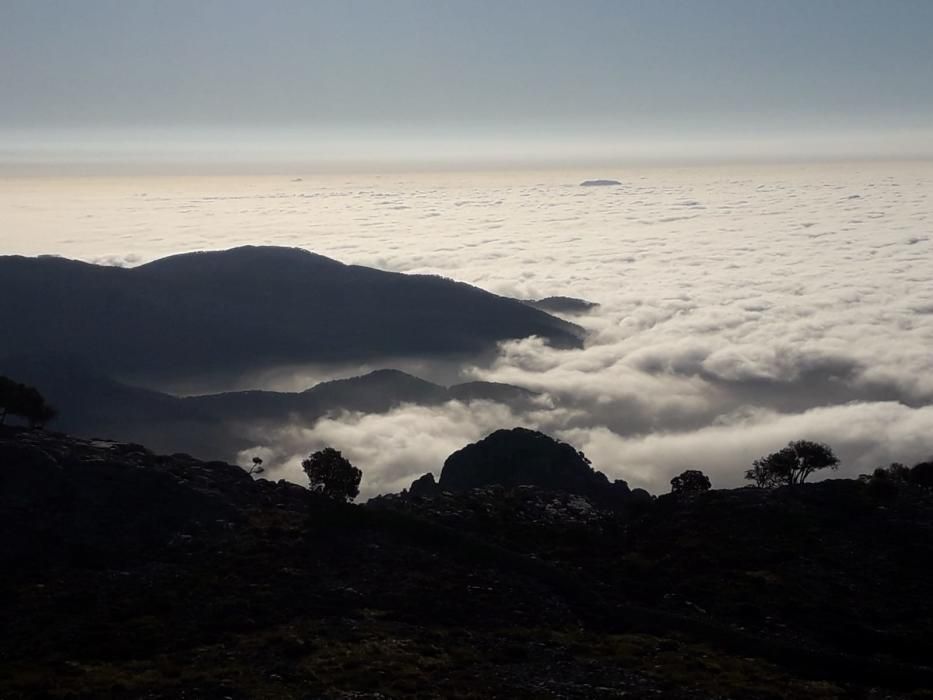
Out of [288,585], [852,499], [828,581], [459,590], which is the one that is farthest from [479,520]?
[852,499]

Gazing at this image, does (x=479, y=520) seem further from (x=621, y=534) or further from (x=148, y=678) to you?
(x=148, y=678)

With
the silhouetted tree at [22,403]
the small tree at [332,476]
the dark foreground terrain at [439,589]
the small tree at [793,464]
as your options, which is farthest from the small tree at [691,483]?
the silhouetted tree at [22,403]

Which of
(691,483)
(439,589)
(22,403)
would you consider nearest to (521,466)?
(691,483)

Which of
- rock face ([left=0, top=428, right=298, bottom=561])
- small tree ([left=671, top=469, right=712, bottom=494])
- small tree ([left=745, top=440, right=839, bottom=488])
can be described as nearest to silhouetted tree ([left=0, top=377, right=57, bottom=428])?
rock face ([left=0, top=428, right=298, bottom=561])

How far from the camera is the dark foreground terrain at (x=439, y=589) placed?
50812 mm

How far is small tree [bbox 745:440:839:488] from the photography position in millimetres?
125562

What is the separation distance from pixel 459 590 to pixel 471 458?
107 metres

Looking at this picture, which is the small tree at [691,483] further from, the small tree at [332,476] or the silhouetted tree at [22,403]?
the silhouetted tree at [22,403]

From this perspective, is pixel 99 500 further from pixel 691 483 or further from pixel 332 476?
pixel 691 483

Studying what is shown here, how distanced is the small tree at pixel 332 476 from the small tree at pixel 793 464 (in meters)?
63.7

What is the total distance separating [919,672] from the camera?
5478 cm

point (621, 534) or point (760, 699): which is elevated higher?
point (760, 699)

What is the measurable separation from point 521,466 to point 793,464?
190 feet

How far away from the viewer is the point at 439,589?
6844cm
